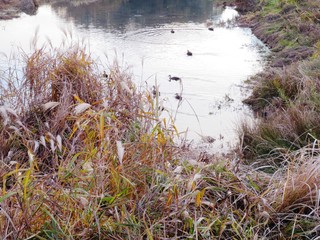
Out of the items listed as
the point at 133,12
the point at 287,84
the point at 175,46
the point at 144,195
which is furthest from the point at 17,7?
the point at 144,195

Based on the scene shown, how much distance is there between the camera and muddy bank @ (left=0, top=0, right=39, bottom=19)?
16.9 meters

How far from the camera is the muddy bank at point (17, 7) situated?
1689 centimetres

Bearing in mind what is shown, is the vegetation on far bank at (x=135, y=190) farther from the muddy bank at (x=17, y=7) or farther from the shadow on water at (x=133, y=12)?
the muddy bank at (x=17, y=7)

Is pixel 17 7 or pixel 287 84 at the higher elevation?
pixel 287 84

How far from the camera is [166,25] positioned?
14539mm

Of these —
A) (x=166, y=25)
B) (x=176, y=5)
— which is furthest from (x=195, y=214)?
(x=176, y=5)

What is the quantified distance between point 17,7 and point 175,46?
929 centimetres

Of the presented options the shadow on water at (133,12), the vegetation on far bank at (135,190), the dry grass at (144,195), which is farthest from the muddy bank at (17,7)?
the dry grass at (144,195)

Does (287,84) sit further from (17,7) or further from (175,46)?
(17,7)

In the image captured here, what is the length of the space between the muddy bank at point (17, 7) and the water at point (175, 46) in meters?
0.60

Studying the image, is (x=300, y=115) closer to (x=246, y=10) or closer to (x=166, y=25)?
(x=166, y=25)

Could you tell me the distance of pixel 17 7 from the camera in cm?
1820

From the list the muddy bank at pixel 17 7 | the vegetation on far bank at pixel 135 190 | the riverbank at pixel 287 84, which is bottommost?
the muddy bank at pixel 17 7

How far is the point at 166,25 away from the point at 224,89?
6883 millimetres
